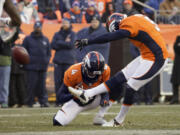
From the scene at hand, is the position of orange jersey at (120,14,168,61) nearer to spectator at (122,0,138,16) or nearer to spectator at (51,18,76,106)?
spectator at (51,18,76,106)

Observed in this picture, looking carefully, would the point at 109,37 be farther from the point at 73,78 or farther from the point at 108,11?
the point at 108,11

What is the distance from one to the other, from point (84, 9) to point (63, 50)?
103 inches

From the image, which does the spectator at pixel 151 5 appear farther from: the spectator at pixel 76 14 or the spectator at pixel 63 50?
the spectator at pixel 63 50

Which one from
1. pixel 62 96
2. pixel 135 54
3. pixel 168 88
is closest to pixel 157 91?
pixel 168 88

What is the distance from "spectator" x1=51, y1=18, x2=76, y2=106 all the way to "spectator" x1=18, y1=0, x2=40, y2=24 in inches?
82.8

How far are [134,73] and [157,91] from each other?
7281mm

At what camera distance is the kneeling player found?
738cm

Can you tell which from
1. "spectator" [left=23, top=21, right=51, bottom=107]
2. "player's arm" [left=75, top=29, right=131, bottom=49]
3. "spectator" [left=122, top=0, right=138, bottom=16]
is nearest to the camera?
"player's arm" [left=75, top=29, right=131, bottom=49]

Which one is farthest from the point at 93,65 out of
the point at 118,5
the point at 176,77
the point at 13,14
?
the point at 118,5

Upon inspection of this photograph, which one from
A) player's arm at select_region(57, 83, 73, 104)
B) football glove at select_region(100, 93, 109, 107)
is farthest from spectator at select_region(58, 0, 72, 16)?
football glove at select_region(100, 93, 109, 107)

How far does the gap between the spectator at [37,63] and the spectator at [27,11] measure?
174 centimetres

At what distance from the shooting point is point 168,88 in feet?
47.9

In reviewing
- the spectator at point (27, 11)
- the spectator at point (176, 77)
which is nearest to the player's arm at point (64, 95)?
the spectator at point (176, 77)

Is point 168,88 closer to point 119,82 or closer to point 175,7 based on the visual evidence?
point 175,7
